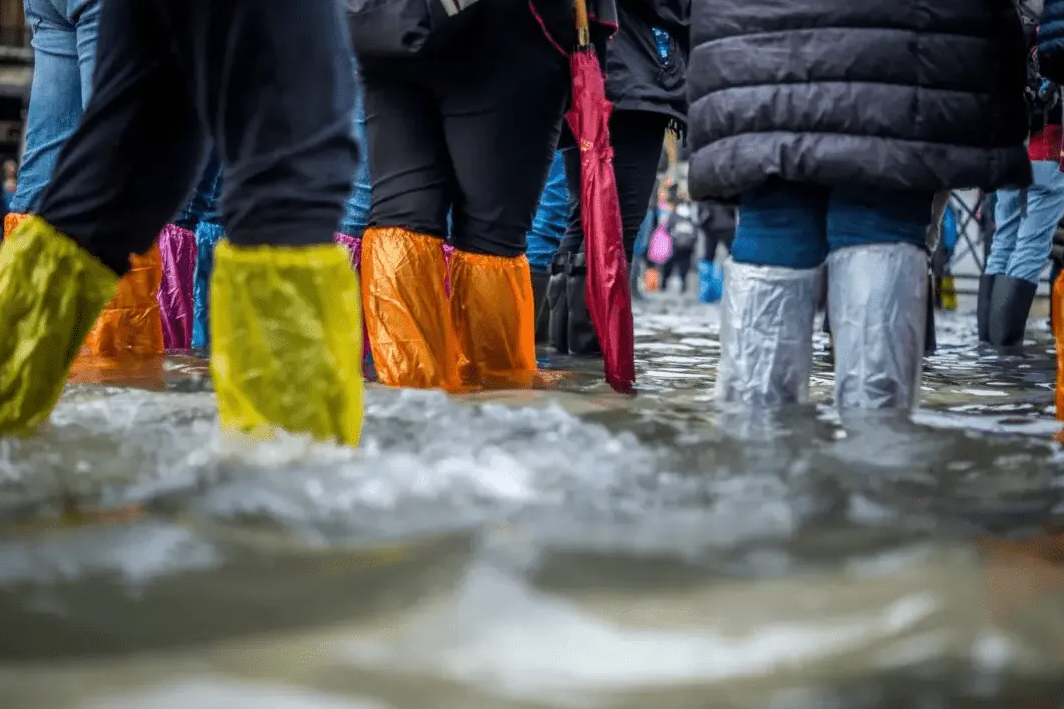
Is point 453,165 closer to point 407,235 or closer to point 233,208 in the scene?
point 407,235

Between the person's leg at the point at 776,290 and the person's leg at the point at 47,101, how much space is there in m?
1.80

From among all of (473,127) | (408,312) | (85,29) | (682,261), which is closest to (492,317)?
(408,312)

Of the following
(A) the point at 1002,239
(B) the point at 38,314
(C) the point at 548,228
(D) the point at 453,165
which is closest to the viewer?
(B) the point at 38,314

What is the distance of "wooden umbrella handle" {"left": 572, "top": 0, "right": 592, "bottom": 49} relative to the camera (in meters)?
2.27

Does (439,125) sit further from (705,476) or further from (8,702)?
(8,702)

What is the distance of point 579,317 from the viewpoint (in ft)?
11.0

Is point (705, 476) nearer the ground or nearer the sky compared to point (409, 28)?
nearer the ground

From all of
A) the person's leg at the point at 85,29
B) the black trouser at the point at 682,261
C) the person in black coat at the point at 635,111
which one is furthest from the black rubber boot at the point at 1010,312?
the black trouser at the point at 682,261

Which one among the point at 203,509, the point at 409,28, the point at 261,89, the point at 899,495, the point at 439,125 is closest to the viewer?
the point at 203,509

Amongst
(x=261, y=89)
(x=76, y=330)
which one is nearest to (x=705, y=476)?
(x=261, y=89)

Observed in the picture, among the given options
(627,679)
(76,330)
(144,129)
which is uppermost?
(144,129)

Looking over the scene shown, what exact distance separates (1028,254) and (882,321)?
2828 mm

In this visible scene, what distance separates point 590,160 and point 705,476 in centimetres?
119

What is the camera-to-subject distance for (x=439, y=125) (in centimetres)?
232
